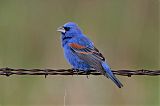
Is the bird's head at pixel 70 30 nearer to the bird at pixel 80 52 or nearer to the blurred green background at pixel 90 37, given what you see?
the bird at pixel 80 52

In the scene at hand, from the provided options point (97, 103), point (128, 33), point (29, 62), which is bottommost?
point (97, 103)

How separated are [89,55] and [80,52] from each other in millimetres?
235

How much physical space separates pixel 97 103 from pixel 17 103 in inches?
46.5

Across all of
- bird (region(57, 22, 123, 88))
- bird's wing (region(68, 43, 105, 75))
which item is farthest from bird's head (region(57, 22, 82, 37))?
bird's wing (region(68, 43, 105, 75))

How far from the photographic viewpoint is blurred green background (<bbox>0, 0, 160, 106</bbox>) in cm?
Result: 975

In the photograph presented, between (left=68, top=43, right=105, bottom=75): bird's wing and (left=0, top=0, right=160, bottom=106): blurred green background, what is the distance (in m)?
1.01

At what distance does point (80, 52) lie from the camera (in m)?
8.35

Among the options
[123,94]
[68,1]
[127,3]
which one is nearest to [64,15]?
[68,1]

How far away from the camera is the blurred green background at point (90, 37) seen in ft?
32.0

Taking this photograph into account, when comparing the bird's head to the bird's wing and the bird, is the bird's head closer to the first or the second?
the bird

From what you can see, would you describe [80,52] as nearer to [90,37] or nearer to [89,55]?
[89,55]

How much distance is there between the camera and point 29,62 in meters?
10.3

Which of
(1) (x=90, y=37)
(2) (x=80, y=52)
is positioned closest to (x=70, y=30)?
(2) (x=80, y=52)

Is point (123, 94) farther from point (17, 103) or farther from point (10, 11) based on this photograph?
point (10, 11)
